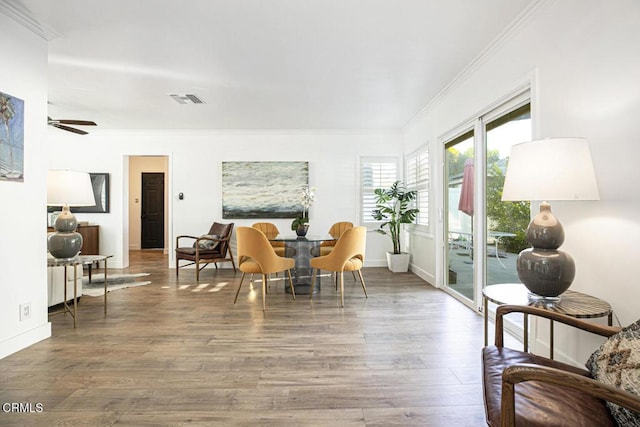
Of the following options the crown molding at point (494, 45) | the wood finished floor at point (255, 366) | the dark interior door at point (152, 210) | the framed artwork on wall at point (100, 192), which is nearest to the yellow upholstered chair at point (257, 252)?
the wood finished floor at point (255, 366)

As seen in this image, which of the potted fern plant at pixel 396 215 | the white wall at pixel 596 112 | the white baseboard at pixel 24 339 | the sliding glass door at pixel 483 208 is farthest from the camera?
the potted fern plant at pixel 396 215

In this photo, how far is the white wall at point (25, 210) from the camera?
2.45 metres

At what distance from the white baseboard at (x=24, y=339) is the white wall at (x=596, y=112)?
3.84 m

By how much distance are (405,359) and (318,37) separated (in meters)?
2.68

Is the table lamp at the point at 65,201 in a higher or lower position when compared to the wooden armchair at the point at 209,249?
higher

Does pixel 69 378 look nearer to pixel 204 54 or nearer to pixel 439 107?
pixel 204 54

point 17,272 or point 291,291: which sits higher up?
point 17,272

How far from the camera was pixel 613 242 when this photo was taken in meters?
1.83

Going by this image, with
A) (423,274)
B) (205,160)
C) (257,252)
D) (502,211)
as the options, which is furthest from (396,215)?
(205,160)

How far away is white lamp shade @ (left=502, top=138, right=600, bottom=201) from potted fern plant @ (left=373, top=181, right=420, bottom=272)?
3.71m

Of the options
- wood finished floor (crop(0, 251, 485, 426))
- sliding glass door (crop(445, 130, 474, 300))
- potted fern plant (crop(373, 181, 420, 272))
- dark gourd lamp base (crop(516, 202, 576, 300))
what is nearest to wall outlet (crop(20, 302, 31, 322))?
wood finished floor (crop(0, 251, 485, 426))

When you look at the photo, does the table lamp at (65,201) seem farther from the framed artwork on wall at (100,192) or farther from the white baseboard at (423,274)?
the white baseboard at (423,274)

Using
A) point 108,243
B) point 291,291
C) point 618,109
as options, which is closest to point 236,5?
point 618,109

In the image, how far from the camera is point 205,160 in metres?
6.28
